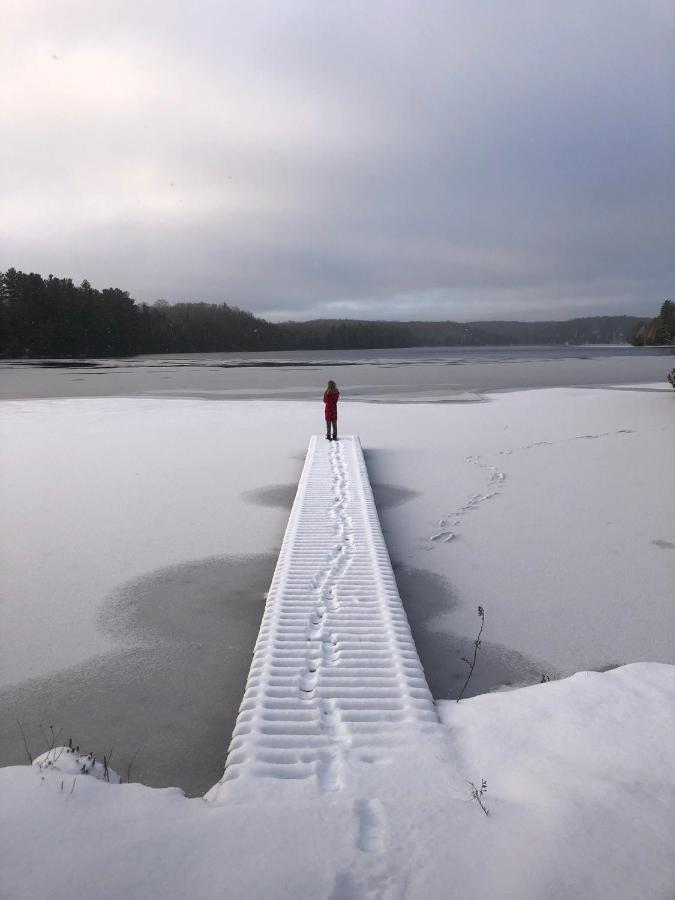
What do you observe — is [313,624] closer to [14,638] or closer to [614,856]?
[14,638]

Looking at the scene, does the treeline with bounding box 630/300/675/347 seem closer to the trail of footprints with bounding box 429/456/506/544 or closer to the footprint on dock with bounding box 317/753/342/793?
the trail of footprints with bounding box 429/456/506/544

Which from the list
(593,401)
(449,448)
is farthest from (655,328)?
(449,448)

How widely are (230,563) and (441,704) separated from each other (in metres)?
3.04

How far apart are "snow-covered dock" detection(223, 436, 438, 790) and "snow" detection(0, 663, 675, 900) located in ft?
0.67

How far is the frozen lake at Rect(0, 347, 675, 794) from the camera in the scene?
13.1 feet

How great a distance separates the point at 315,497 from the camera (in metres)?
8.20

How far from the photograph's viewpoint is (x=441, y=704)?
374 centimetres

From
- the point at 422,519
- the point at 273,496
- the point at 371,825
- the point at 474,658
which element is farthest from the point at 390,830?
the point at 273,496

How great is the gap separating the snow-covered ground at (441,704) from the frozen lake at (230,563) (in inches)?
1.6

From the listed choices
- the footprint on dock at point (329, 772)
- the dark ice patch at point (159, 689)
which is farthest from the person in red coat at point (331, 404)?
the footprint on dock at point (329, 772)

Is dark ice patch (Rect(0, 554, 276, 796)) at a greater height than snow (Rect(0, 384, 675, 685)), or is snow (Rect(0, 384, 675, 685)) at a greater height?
snow (Rect(0, 384, 675, 685))

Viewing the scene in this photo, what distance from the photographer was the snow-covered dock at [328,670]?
125 inches

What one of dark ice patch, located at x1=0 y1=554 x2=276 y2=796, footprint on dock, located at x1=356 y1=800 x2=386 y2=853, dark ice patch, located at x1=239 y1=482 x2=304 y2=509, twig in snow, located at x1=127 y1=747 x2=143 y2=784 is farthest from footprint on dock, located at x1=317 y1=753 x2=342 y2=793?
dark ice patch, located at x1=239 y1=482 x2=304 y2=509

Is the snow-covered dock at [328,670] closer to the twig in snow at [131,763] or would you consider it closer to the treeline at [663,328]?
the twig in snow at [131,763]
